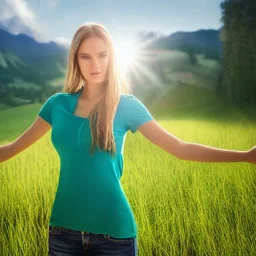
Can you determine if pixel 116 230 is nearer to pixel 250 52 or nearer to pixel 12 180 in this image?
pixel 12 180

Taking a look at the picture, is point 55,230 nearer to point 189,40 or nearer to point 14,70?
point 14,70

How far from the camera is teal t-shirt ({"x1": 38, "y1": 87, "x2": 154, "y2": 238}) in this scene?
0.85 metres

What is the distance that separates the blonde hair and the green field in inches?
24.9

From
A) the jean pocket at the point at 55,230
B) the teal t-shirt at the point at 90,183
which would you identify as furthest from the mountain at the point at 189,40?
the jean pocket at the point at 55,230

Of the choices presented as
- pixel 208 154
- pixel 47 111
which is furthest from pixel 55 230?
pixel 208 154

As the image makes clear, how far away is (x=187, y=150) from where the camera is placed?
0.91m

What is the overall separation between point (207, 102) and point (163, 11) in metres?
0.50

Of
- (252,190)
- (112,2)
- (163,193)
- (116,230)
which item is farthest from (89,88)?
(252,190)

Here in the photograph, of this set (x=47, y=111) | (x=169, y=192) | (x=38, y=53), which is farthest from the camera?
(x=38, y=53)

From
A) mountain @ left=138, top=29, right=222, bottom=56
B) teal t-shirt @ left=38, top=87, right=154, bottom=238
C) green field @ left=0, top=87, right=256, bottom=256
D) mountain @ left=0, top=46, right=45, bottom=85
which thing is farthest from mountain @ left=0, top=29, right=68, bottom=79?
teal t-shirt @ left=38, top=87, right=154, bottom=238

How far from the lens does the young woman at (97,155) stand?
0.84 meters

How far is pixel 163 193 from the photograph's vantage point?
145 centimetres

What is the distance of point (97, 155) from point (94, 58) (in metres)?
0.26

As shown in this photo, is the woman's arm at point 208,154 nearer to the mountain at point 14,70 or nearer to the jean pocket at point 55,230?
the jean pocket at point 55,230
